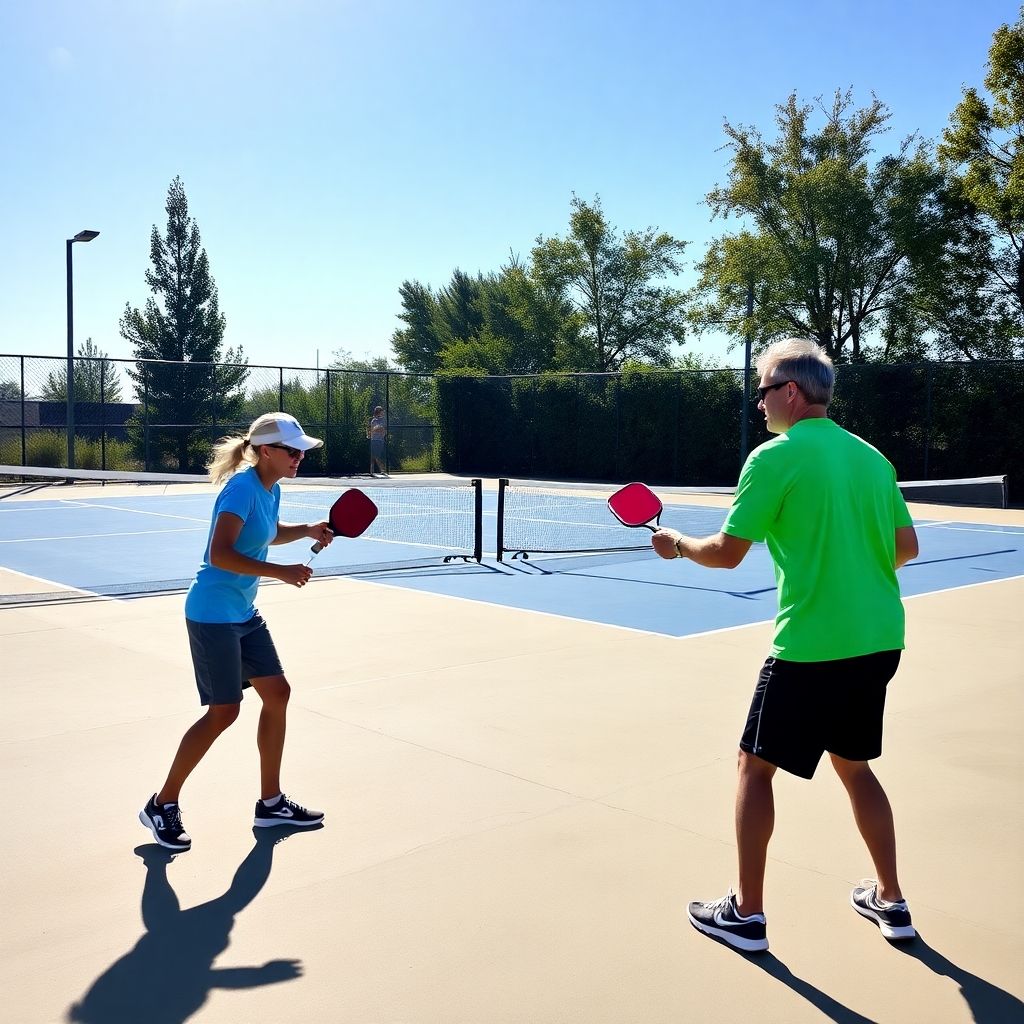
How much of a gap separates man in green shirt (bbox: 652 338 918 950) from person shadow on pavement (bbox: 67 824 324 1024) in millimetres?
1389

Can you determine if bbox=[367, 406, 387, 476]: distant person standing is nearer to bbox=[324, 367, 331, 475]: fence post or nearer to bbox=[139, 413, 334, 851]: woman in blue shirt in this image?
bbox=[324, 367, 331, 475]: fence post

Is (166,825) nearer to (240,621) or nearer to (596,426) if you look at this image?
(240,621)

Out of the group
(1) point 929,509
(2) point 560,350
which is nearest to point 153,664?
(1) point 929,509

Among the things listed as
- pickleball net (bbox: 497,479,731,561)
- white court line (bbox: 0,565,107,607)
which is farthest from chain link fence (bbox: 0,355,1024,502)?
white court line (bbox: 0,565,107,607)

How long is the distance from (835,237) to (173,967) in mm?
28665

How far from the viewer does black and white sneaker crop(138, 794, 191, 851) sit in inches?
157

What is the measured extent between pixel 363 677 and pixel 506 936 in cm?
334

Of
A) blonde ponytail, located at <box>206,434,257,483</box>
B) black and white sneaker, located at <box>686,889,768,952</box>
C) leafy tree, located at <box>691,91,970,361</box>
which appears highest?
leafy tree, located at <box>691,91,970,361</box>

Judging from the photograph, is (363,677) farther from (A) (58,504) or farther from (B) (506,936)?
(A) (58,504)

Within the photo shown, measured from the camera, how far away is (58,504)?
18922 mm

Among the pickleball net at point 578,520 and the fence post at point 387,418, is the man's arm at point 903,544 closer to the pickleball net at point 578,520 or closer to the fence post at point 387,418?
the pickleball net at point 578,520

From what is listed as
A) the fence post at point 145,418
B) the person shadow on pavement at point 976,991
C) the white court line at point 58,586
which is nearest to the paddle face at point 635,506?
the person shadow on pavement at point 976,991

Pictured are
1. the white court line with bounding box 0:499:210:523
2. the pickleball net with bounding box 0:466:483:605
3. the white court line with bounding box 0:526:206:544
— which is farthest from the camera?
the white court line with bounding box 0:499:210:523

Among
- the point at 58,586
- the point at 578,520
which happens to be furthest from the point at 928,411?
the point at 58,586
